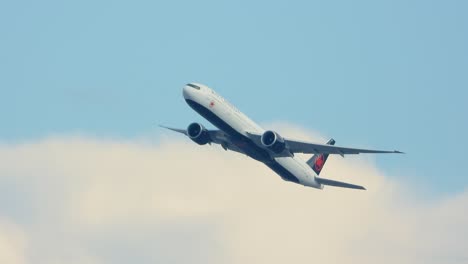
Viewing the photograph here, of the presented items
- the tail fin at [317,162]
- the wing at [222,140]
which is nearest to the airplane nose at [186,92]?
the wing at [222,140]

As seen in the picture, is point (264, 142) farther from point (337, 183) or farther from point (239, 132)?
point (337, 183)

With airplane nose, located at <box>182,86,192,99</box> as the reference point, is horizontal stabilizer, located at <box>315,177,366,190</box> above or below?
below

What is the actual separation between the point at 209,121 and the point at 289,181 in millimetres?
15772

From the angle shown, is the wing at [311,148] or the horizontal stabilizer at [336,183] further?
the horizontal stabilizer at [336,183]

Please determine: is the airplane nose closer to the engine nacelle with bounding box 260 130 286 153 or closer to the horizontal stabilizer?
the engine nacelle with bounding box 260 130 286 153

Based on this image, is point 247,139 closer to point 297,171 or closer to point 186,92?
point 186,92

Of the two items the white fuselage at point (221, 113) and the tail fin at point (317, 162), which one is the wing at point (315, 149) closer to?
the white fuselage at point (221, 113)

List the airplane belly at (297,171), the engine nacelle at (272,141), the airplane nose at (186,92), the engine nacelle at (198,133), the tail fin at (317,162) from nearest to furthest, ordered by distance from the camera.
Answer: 1. the airplane nose at (186,92)
2. the engine nacelle at (272,141)
3. the engine nacelle at (198,133)
4. the airplane belly at (297,171)
5. the tail fin at (317,162)

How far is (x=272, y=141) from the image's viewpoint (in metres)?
107

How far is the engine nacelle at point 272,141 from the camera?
351ft

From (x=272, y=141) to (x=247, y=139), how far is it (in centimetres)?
241

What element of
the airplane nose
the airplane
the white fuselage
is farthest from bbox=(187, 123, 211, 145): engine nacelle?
the airplane nose

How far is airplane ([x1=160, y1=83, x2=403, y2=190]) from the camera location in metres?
104

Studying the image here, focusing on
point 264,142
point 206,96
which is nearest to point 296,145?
point 264,142
